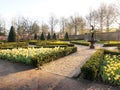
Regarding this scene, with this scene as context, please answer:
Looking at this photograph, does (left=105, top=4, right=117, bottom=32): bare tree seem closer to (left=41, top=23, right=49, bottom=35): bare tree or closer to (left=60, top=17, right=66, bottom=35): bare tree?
(left=60, top=17, right=66, bottom=35): bare tree

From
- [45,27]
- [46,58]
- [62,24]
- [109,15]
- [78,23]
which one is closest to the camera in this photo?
[46,58]

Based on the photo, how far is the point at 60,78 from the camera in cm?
607

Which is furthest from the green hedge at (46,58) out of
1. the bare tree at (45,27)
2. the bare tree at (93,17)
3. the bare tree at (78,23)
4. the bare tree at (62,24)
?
the bare tree at (62,24)

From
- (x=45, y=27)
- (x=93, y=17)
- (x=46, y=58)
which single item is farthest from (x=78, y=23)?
(x=46, y=58)

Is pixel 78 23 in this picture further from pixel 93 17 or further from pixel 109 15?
pixel 109 15

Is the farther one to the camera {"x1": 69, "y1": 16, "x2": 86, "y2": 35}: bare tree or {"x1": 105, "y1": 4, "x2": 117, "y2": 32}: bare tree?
{"x1": 69, "y1": 16, "x2": 86, "y2": 35}: bare tree

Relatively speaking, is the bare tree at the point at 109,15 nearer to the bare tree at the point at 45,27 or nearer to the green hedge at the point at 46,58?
the bare tree at the point at 45,27

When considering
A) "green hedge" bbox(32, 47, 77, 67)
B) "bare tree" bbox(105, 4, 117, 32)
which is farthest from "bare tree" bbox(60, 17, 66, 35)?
"green hedge" bbox(32, 47, 77, 67)

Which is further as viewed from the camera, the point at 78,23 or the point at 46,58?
the point at 78,23

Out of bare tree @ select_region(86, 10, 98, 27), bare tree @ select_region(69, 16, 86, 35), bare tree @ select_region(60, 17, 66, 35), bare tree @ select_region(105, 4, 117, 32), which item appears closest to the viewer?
bare tree @ select_region(105, 4, 117, 32)

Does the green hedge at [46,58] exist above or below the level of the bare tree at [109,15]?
below

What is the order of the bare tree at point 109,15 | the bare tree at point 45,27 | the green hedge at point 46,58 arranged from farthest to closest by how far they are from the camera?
the bare tree at point 45,27
the bare tree at point 109,15
the green hedge at point 46,58

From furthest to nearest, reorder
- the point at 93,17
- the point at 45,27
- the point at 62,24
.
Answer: the point at 62,24
the point at 45,27
the point at 93,17

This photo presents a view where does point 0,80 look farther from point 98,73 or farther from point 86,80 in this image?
point 98,73
